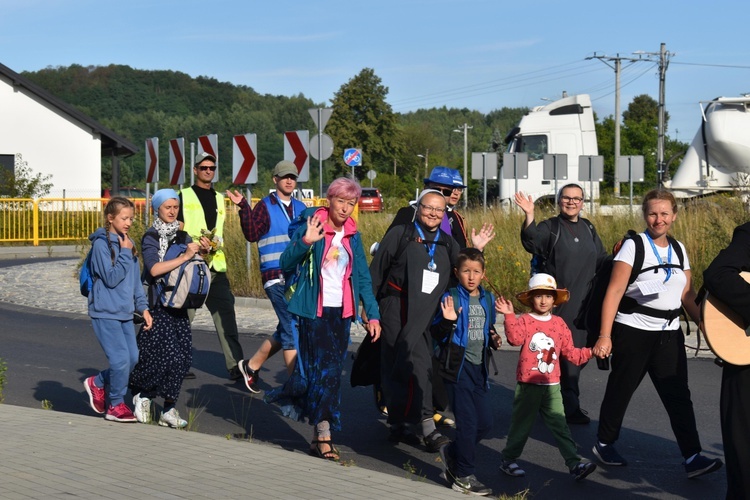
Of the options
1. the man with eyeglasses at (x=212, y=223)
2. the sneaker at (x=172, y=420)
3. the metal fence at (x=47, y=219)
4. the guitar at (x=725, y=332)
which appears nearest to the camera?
the guitar at (x=725, y=332)

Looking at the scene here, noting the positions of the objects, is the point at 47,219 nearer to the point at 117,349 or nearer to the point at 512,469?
the point at 117,349

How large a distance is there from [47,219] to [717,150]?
729 inches

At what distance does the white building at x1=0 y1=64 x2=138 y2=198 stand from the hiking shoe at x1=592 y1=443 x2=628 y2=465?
37.2 metres

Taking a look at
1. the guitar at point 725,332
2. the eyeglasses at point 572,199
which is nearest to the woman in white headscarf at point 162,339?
the eyeglasses at point 572,199

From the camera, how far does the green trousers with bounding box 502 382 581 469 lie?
21.3ft

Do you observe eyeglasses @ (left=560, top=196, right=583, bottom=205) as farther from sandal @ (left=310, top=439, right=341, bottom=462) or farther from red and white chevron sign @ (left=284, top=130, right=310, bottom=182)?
red and white chevron sign @ (left=284, top=130, right=310, bottom=182)

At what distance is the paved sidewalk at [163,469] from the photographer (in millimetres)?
5715

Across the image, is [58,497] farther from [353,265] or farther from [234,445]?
[353,265]

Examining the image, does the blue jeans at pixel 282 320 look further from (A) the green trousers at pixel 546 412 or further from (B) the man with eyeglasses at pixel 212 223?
(A) the green trousers at pixel 546 412

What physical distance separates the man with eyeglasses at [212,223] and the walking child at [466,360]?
9.85 feet

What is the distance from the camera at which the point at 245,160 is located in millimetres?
16125

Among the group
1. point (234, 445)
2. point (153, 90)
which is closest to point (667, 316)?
point (234, 445)

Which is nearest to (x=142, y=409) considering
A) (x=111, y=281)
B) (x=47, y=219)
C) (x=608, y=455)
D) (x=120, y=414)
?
(x=120, y=414)

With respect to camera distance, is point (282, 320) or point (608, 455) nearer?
point (608, 455)
